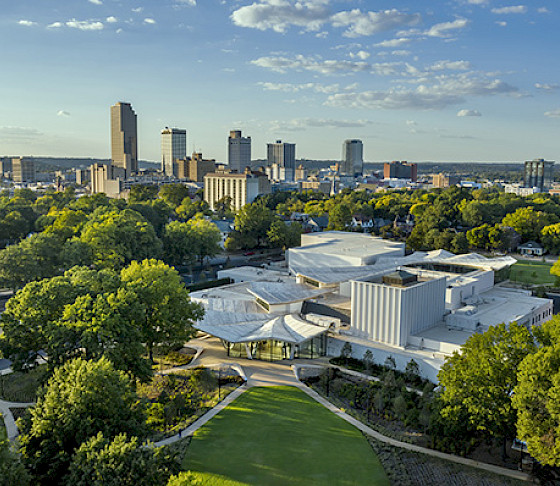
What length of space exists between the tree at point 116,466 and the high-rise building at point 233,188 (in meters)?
139

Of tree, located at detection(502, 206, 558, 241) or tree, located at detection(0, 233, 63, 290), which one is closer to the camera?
tree, located at detection(0, 233, 63, 290)

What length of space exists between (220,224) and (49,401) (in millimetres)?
84354

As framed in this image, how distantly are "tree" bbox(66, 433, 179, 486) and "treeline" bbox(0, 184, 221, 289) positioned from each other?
4386 centimetres

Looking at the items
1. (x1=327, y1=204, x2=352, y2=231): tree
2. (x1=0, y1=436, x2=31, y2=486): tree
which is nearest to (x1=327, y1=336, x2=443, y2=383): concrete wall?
(x1=0, y1=436, x2=31, y2=486): tree

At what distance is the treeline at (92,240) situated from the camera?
2405 inches

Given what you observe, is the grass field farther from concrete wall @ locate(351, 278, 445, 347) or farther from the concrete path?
the concrete path

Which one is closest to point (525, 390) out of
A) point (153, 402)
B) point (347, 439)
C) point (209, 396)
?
point (347, 439)

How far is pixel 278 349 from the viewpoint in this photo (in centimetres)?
4125

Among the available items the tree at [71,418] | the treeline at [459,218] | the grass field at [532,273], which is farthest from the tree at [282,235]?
the tree at [71,418]

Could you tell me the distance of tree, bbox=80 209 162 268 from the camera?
65250 millimetres

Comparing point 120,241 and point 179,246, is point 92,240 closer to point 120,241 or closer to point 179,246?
point 120,241

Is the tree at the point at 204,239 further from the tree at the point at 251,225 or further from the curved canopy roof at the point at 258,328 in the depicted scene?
the curved canopy roof at the point at 258,328

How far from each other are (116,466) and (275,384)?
16951mm

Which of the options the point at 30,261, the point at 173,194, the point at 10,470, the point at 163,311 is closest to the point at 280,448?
the point at 10,470
